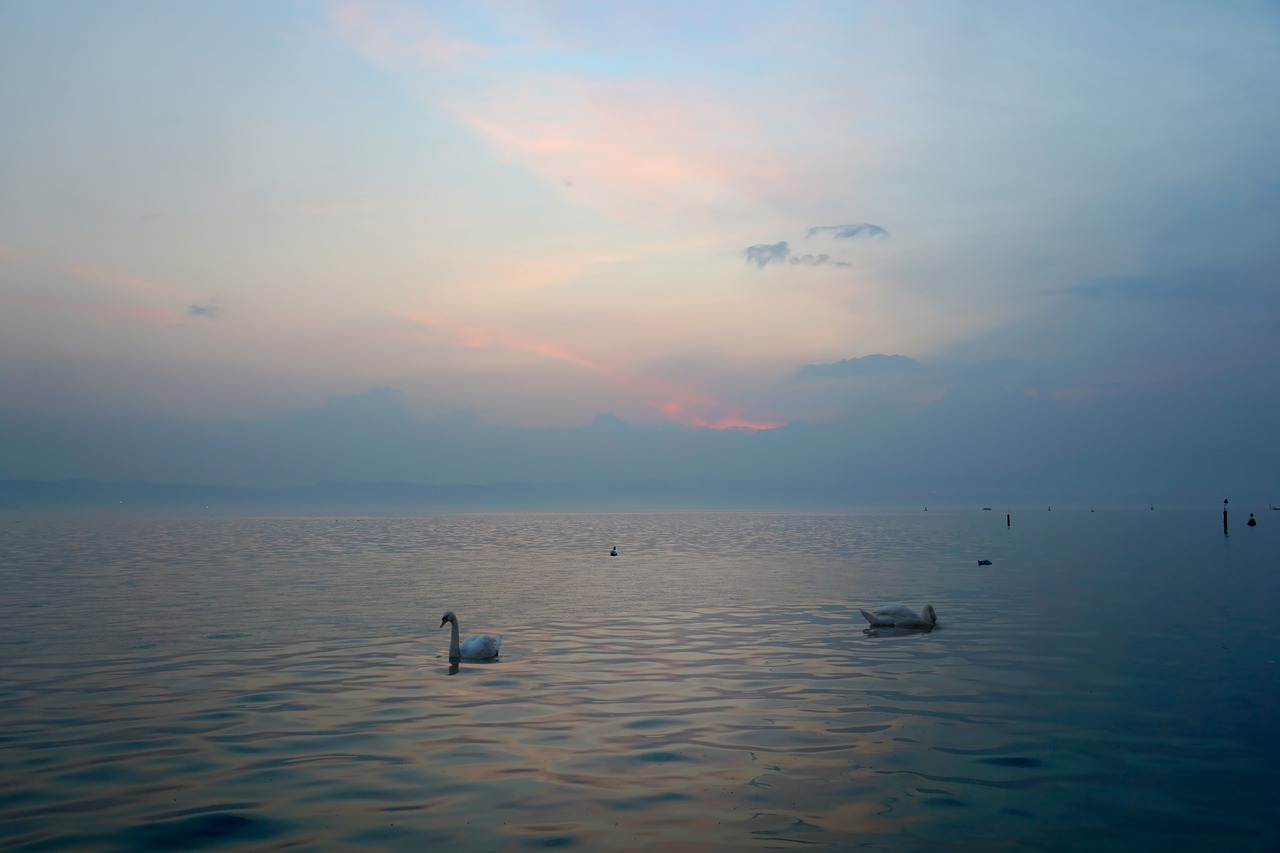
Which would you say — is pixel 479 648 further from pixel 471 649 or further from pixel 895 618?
pixel 895 618

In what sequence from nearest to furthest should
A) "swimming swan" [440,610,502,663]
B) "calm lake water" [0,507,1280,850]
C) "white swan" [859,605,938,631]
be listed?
"calm lake water" [0,507,1280,850] < "swimming swan" [440,610,502,663] < "white swan" [859,605,938,631]

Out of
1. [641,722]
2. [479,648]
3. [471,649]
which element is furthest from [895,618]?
[641,722]

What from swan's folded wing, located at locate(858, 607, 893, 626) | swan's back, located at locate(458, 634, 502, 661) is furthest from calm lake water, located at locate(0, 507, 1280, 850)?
swan's folded wing, located at locate(858, 607, 893, 626)

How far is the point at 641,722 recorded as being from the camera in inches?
695

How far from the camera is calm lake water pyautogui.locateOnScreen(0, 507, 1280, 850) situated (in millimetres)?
12258

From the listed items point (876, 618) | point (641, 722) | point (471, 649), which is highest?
point (876, 618)

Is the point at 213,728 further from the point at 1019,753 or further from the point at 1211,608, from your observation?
the point at 1211,608

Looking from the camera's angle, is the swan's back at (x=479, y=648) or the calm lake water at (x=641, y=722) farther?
the swan's back at (x=479, y=648)

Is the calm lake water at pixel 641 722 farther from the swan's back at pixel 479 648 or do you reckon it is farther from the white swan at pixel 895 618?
the white swan at pixel 895 618

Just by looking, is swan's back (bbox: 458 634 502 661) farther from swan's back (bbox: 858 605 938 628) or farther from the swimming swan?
swan's back (bbox: 858 605 938 628)

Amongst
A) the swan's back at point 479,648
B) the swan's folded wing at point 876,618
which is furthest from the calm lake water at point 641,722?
the swan's folded wing at point 876,618

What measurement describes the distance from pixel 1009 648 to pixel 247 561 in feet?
158

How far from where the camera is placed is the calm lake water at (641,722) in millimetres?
12258

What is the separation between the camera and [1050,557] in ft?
206
